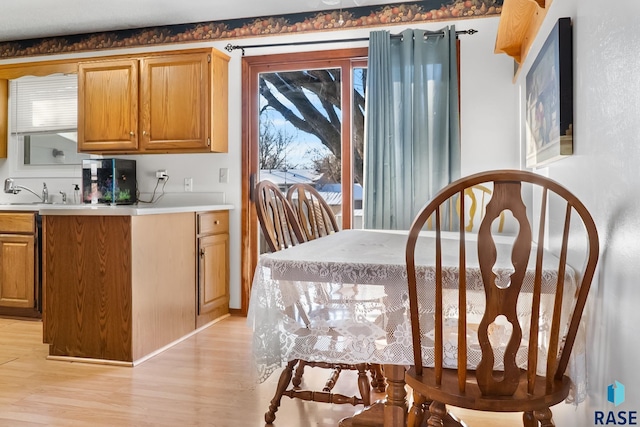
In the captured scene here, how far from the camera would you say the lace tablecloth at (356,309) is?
1356 millimetres

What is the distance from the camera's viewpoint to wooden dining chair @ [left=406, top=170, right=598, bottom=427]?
1152mm

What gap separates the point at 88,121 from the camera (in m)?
3.94

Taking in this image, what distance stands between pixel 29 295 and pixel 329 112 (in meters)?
2.60

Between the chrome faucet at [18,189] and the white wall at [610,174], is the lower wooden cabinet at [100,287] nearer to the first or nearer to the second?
the chrome faucet at [18,189]

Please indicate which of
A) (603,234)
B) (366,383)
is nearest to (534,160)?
(603,234)

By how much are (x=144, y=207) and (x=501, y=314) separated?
2.49m

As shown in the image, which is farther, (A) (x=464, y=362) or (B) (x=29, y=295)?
(B) (x=29, y=295)

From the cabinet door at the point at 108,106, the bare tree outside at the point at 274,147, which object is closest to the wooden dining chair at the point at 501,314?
the bare tree outside at the point at 274,147

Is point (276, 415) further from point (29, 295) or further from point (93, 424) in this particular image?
point (29, 295)

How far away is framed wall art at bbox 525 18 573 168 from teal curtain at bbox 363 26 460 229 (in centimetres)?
107

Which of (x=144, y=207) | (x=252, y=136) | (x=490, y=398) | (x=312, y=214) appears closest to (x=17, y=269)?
(x=144, y=207)

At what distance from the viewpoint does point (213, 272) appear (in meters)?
3.71

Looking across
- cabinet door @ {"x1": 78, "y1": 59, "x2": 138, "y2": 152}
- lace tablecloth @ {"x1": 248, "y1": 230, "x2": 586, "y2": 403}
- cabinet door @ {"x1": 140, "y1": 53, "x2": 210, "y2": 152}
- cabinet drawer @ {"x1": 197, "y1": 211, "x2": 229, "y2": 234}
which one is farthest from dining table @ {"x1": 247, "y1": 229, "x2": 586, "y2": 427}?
cabinet door @ {"x1": 78, "y1": 59, "x2": 138, "y2": 152}

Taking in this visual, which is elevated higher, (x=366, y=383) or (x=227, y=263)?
(x=227, y=263)
